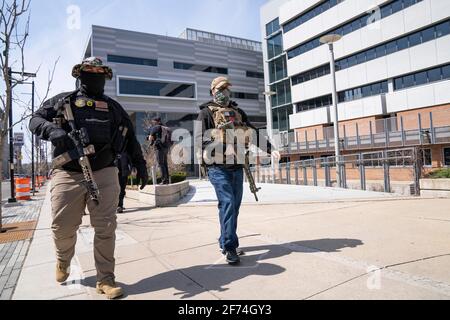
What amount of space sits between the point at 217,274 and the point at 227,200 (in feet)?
2.34

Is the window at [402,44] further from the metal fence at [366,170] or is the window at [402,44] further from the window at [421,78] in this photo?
the metal fence at [366,170]

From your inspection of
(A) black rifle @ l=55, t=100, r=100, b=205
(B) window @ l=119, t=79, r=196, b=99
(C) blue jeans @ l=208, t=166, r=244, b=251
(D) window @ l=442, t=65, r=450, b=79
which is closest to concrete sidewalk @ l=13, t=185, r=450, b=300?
(C) blue jeans @ l=208, t=166, r=244, b=251

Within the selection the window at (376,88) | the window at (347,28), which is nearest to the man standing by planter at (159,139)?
the window at (376,88)

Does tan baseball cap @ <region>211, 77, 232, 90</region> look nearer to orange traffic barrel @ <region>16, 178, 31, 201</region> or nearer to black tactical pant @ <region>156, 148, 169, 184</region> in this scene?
black tactical pant @ <region>156, 148, 169, 184</region>

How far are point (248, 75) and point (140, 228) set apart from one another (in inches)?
1905

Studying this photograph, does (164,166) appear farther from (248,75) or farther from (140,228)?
(248,75)

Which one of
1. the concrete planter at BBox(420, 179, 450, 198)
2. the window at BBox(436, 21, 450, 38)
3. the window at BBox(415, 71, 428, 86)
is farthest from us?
the window at BBox(415, 71, 428, 86)

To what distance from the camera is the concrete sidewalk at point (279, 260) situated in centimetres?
250

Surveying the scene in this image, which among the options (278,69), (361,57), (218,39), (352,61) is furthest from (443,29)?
(218,39)

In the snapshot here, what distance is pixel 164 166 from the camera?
28.1 ft

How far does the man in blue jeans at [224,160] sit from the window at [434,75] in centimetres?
2558

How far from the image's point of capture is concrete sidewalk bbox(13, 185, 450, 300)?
2.50m

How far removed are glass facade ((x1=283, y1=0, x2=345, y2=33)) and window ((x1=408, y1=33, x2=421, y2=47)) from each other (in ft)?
26.7

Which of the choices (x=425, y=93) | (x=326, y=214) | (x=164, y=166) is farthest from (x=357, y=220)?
(x=425, y=93)
